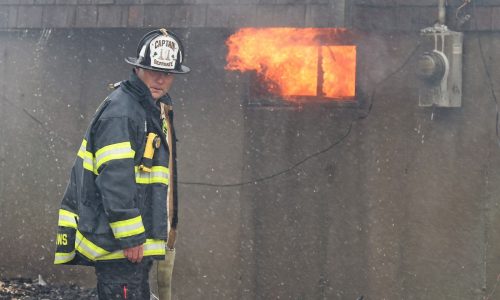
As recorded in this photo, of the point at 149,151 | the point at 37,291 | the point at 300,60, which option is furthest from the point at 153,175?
the point at 37,291

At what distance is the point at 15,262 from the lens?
9516 millimetres

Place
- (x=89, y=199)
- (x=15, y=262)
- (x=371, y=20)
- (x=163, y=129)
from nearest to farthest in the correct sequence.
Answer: (x=89, y=199), (x=163, y=129), (x=371, y=20), (x=15, y=262)

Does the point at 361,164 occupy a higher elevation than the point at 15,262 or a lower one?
higher

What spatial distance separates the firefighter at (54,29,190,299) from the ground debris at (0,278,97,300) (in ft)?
10.8

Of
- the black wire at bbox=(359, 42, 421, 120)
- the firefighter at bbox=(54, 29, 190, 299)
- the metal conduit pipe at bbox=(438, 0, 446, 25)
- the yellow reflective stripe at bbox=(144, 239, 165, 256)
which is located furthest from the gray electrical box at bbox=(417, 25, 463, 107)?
the yellow reflective stripe at bbox=(144, 239, 165, 256)

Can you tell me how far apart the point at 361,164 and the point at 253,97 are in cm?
138

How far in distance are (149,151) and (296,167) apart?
319 cm

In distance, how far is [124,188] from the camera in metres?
5.35

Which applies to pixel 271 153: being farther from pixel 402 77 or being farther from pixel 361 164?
pixel 402 77

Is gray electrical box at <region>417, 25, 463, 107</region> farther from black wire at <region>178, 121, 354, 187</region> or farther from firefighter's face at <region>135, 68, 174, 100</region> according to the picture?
firefighter's face at <region>135, 68, 174, 100</region>

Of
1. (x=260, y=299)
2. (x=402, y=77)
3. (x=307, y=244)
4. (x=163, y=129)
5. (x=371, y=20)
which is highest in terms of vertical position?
(x=371, y=20)

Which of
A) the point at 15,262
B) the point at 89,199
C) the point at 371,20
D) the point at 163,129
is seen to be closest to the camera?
the point at 89,199

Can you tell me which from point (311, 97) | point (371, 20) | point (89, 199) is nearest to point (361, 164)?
point (311, 97)

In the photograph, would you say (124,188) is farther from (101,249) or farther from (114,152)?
(101,249)
